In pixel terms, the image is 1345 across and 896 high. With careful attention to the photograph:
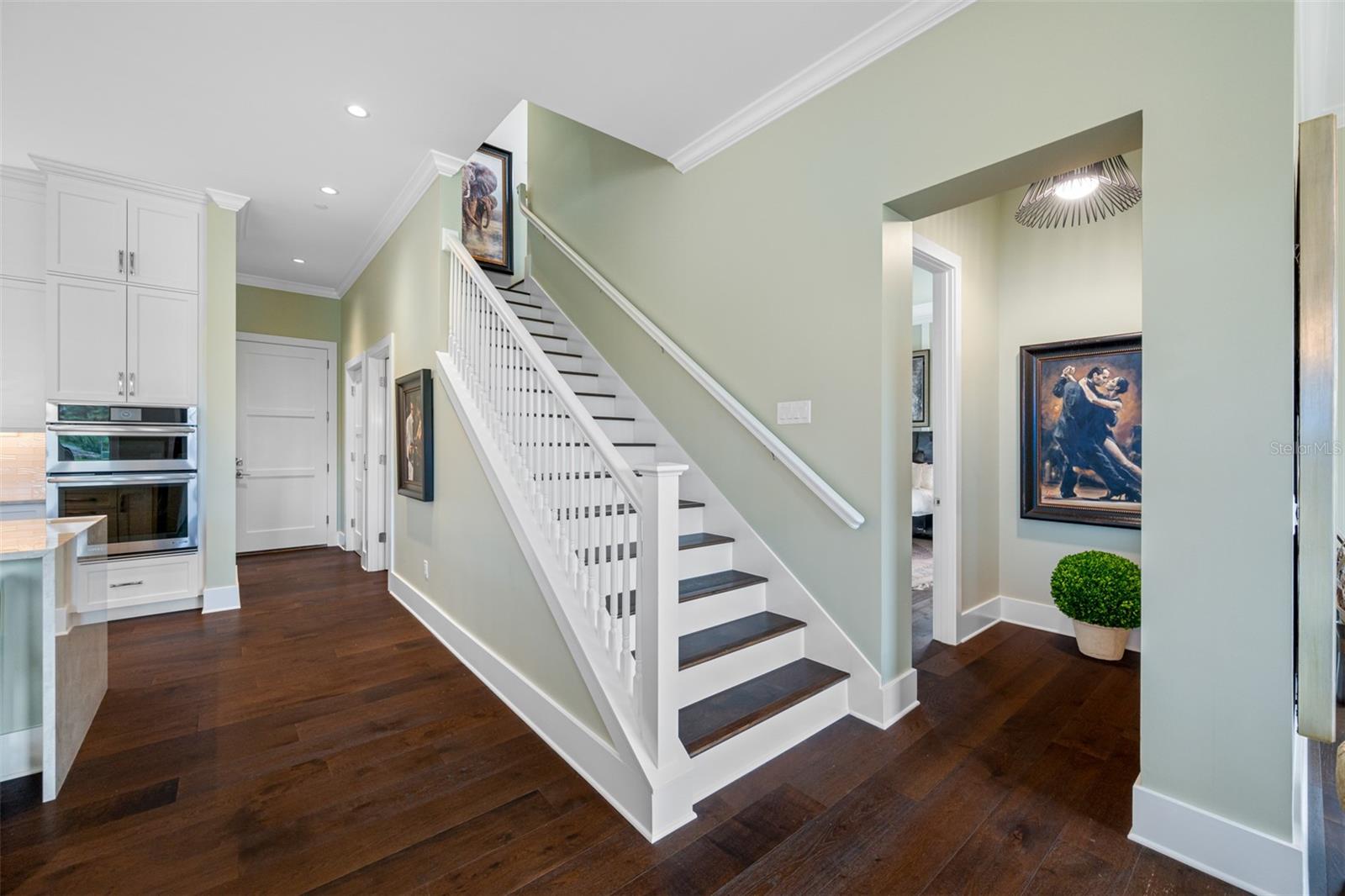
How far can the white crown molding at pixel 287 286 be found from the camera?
5973 mm

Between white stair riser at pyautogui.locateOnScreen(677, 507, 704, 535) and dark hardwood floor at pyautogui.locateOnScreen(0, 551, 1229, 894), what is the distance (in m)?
1.19

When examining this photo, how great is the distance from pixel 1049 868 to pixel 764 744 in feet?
2.96

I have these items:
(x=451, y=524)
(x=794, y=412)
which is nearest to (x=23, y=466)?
(x=451, y=524)

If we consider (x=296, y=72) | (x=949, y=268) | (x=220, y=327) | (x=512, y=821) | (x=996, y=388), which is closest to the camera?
(x=512, y=821)

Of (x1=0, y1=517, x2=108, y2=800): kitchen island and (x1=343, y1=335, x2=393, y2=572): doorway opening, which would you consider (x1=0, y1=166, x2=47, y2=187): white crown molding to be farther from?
(x1=0, y1=517, x2=108, y2=800): kitchen island

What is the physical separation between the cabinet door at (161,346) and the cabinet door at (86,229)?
220mm

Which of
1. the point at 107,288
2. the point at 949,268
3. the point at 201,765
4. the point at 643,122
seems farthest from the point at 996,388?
the point at 107,288

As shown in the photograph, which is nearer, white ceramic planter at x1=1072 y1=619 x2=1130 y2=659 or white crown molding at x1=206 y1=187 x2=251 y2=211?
white ceramic planter at x1=1072 y1=619 x2=1130 y2=659

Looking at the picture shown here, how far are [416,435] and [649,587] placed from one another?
2642 millimetres

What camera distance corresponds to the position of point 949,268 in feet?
10.9

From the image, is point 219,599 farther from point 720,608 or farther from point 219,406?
point 720,608

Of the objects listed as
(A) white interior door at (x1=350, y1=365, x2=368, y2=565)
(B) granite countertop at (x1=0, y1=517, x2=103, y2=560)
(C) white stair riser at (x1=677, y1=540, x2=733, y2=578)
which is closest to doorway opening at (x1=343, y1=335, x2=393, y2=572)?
(A) white interior door at (x1=350, y1=365, x2=368, y2=565)

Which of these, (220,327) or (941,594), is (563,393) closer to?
(941,594)

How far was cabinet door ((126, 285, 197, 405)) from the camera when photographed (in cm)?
387
